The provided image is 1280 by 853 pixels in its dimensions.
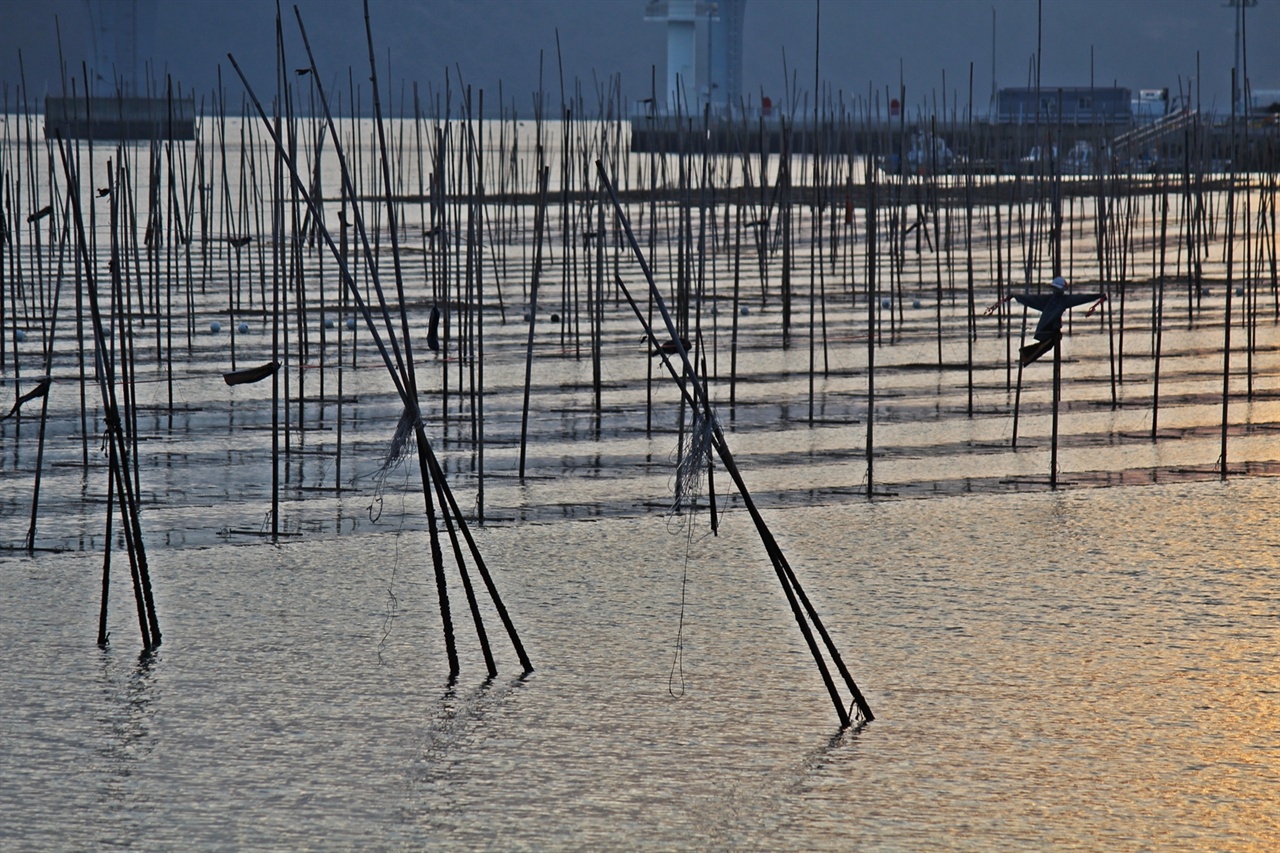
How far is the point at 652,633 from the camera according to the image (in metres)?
2.10

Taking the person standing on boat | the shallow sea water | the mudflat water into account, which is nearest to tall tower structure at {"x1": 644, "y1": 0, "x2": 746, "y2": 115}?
the mudflat water

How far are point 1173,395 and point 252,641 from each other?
2.72m

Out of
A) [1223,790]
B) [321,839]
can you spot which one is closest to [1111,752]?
[1223,790]

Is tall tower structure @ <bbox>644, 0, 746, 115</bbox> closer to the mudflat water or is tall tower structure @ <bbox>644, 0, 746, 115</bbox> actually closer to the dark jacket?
the mudflat water

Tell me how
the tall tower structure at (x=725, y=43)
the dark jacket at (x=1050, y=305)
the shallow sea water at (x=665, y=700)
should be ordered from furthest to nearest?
the tall tower structure at (x=725, y=43) → the dark jacket at (x=1050, y=305) → the shallow sea water at (x=665, y=700)

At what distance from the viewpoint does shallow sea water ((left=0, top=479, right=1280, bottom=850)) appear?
1.51 metres

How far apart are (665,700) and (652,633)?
272mm

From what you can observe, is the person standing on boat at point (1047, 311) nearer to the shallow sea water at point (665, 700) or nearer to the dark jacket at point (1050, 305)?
the dark jacket at point (1050, 305)

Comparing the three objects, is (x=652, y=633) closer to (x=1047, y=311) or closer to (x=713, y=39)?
(x=1047, y=311)

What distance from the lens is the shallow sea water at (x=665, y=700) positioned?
151 cm

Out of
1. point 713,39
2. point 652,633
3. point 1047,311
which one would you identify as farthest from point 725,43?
point 652,633

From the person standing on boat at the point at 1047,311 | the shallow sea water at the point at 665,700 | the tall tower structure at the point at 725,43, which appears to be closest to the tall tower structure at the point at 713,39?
the tall tower structure at the point at 725,43

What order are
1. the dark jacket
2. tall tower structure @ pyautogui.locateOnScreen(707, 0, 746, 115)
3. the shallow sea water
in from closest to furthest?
1. the shallow sea water
2. the dark jacket
3. tall tower structure @ pyautogui.locateOnScreen(707, 0, 746, 115)

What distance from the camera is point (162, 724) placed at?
5.75 ft
